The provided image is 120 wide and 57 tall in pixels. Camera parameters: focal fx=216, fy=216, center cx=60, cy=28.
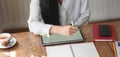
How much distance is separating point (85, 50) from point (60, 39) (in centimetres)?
20

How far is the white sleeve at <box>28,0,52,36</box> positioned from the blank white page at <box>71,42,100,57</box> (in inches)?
9.8

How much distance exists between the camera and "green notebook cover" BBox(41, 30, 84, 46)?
4.54ft

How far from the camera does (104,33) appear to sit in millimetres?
1430

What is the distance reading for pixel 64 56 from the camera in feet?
4.04

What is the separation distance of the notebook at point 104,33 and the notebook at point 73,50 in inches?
3.3

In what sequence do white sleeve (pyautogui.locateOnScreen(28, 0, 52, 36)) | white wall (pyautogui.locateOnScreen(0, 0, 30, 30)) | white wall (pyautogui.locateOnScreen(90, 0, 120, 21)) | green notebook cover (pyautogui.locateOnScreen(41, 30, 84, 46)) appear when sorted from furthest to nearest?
1. white wall (pyautogui.locateOnScreen(90, 0, 120, 21))
2. white wall (pyautogui.locateOnScreen(0, 0, 30, 30))
3. white sleeve (pyautogui.locateOnScreen(28, 0, 52, 36))
4. green notebook cover (pyautogui.locateOnScreen(41, 30, 84, 46))

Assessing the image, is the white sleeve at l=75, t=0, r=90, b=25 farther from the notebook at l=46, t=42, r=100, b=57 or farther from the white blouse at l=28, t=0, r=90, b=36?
the notebook at l=46, t=42, r=100, b=57

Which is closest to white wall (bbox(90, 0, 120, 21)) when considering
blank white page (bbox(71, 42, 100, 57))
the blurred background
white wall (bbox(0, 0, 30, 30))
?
the blurred background

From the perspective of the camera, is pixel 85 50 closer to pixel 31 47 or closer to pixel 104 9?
pixel 31 47

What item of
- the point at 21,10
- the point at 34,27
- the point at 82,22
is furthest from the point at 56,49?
the point at 21,10

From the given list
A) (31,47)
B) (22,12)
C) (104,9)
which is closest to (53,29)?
(31,47)

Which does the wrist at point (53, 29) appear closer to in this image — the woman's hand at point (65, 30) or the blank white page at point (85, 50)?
the woman's hand at point (65, 30)

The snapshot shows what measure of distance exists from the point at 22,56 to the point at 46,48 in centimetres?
16

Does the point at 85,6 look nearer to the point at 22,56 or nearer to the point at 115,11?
the point at 22,56
